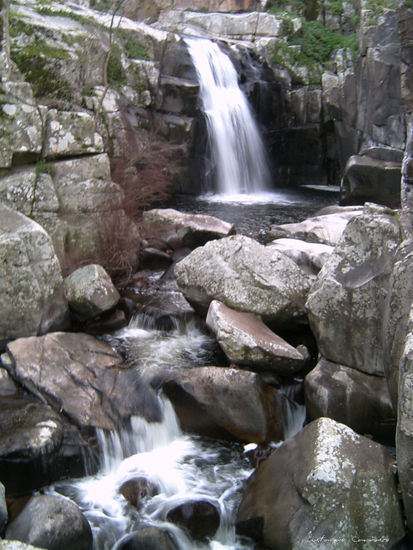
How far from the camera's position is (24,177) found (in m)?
6.93

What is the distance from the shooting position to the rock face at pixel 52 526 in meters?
3.54

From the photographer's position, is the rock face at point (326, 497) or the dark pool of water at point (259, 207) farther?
the dark pool of water at point (259, 207)

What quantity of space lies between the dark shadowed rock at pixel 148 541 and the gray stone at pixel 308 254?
12.5 feet

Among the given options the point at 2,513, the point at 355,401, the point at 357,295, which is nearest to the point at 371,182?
the point at 357,295

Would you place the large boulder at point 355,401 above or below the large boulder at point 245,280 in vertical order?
below

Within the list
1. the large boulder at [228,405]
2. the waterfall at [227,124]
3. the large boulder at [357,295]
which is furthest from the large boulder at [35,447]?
the waterfall at [227,124]

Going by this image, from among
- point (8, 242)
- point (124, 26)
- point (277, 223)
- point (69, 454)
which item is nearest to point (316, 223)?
point (277, 223)

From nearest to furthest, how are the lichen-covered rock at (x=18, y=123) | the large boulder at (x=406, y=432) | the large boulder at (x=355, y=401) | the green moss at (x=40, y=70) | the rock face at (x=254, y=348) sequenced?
the large boulder at (x=406, y=432), the large boulder at (x=355, y=401), the rock face at (x=254, y=348), the lichen-covered rock at (x=18, y=123), the green moss at (x=40, y=70)

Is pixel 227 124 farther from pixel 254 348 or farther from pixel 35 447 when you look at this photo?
pixel 35 447

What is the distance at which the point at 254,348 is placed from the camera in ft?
16.8

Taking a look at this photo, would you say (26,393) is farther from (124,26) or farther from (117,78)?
(124,26)

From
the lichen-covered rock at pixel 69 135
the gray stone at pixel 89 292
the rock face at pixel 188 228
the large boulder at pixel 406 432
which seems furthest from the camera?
the rock face at pixel 188 228

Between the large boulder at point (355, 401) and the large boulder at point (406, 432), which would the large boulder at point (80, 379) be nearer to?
the large boulder at point (355, 401)

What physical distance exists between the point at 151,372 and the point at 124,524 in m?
1.61
